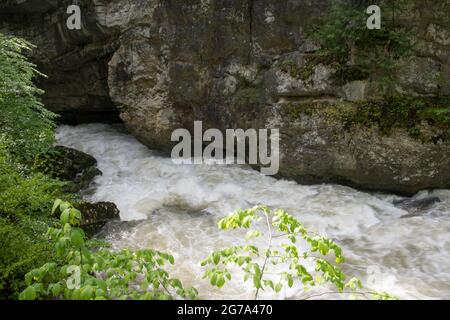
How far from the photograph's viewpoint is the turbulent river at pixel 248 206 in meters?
6.54

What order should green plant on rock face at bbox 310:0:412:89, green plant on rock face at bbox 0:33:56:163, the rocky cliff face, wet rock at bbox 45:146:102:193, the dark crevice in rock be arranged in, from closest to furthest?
green plant on rock face at bbox 0:33:56:163 → green plant on rock face at bbox 310:0:412:89 → the rocky cliff face → wet rock at bbox 45:146:102:193 → the dark crevice in rock

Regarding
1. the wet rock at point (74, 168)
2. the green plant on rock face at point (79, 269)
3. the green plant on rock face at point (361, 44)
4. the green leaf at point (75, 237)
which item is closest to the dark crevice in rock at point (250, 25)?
the green plant on rock face at point (361, 44)

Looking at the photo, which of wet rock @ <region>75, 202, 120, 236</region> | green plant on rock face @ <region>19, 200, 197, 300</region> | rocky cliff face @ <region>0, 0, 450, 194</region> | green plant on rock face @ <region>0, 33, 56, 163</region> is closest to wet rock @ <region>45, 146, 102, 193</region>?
wet rock @ <region>75, 202, 120, 236</region>

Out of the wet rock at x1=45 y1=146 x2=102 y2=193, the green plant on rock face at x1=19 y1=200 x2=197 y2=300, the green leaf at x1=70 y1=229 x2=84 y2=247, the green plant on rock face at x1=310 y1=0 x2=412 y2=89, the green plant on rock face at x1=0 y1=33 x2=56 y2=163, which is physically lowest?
the wet rock at x1=45 y1=146 x2=102 y2=193

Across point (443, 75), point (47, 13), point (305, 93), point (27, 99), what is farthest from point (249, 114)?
point (47, 13)

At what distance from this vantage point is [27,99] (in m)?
8.71

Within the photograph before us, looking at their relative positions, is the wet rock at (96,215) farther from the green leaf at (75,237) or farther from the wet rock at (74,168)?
the green leaf at (75,237)

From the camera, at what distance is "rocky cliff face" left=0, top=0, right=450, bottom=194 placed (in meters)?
9.51

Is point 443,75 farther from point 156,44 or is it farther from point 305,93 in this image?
point 156,44

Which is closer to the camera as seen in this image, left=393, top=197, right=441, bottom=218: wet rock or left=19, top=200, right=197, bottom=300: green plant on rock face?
left=19, top=200, right=197, bottom=300: green plant on rock face

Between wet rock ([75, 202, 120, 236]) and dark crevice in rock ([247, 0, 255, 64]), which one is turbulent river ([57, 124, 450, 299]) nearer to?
wet rock ([75, 202, 120, 236])

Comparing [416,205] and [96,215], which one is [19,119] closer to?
[96,215]

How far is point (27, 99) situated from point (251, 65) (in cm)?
598

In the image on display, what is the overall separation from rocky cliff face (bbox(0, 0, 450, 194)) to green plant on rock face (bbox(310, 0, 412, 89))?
28 cm
